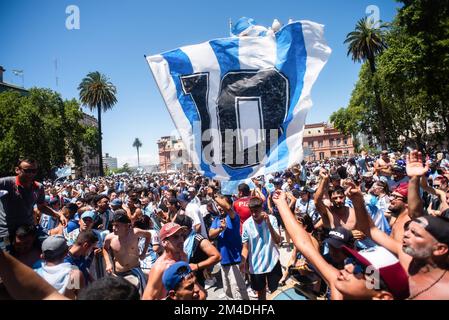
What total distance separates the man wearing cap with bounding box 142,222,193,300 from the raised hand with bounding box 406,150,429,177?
2.33 meters

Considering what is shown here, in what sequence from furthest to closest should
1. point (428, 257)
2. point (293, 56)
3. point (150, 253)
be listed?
point (150, 253)
point (293, 56)
point (428, 257)

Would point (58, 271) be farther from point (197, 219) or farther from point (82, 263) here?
point (197, 219)

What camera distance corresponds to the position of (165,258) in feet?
9.75

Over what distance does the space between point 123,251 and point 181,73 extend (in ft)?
8.09

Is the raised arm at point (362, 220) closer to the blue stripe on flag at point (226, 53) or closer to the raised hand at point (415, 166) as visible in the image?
the raised hand at point (415, 166)

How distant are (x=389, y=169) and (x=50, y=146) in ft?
144

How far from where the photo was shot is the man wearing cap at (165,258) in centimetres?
269

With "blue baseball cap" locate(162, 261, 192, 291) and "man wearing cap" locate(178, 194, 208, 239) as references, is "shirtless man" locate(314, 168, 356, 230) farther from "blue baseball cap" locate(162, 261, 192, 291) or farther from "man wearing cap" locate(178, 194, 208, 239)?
"blue baseball cap" locate(162, 261, 192, 291)

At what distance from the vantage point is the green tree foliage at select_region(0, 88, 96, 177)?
36.6 meters

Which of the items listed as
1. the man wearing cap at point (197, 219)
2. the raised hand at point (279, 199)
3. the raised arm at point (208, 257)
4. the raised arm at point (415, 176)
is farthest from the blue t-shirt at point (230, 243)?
the raised arm at point (415, 176)

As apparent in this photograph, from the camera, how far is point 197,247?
3.78 meters

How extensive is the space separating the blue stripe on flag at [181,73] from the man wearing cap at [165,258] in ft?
4.51

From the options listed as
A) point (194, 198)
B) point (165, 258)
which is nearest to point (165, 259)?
point (165, 258)
